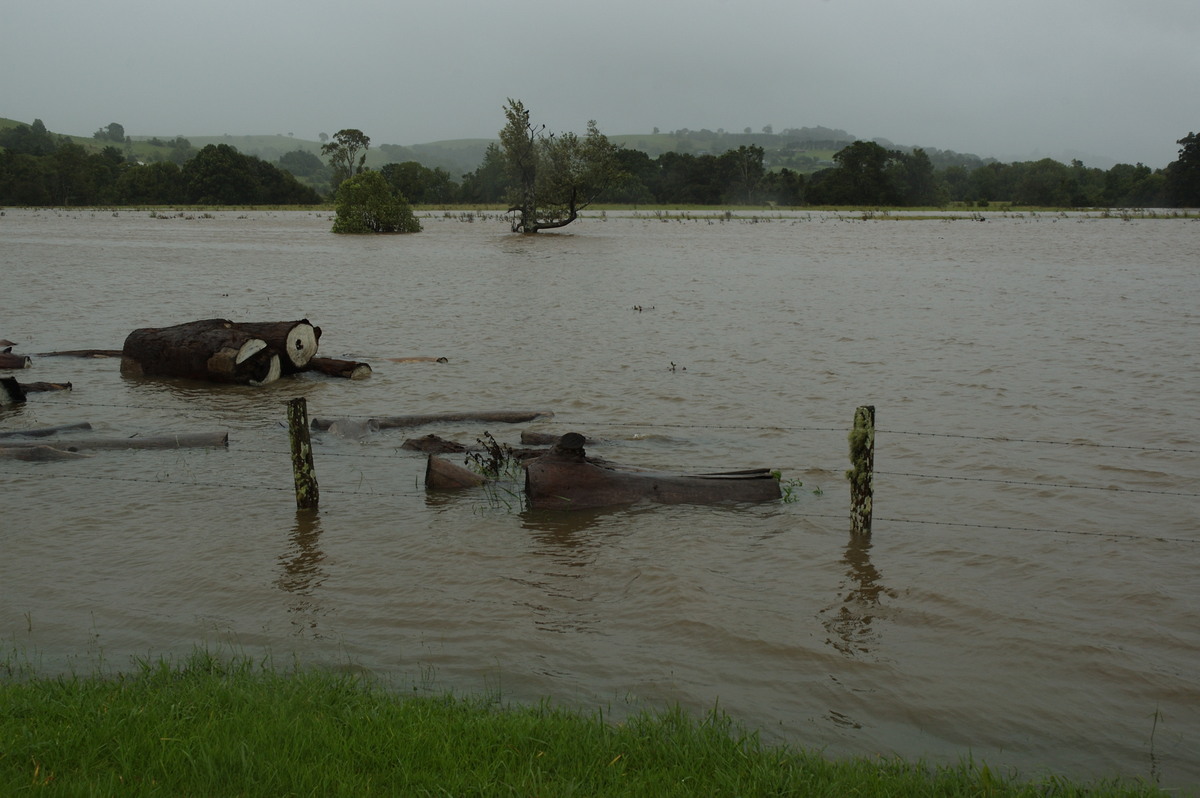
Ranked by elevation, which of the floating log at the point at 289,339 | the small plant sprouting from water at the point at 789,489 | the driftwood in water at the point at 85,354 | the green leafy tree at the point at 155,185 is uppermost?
the green leafy tree at the point at 155,185

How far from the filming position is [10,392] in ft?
40.1

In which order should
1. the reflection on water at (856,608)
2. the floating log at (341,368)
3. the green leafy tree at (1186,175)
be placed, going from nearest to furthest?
the reflection on water at (856,608) → the floating log at (341,368) → the green leafy tree at (1186,175)

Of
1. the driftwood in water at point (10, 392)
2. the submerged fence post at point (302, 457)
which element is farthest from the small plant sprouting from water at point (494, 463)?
the driftwood in water at point (10, 392)

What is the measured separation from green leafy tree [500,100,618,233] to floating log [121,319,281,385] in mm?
40209

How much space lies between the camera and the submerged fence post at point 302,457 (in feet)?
26.9

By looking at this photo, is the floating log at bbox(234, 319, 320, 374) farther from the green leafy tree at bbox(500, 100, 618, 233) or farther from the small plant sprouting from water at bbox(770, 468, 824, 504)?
the green leafy tree at bbox(500, 100, 618, 233)

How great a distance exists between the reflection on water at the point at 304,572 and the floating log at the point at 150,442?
2638mm

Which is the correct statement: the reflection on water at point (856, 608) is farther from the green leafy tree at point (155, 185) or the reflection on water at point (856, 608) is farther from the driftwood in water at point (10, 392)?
the green leafy tree at point (155, 185)

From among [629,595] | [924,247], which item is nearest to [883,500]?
[629,595]

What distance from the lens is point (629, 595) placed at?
6.60 m

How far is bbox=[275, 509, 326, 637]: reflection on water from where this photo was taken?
621 centimetres

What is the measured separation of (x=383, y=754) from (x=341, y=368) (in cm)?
1150

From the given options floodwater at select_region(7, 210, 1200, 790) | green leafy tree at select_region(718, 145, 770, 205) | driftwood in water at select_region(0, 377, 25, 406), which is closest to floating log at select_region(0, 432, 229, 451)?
floodwater at select_region(7, 210, 1200, 790)

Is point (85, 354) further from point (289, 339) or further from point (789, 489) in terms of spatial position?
point (789, 489)
